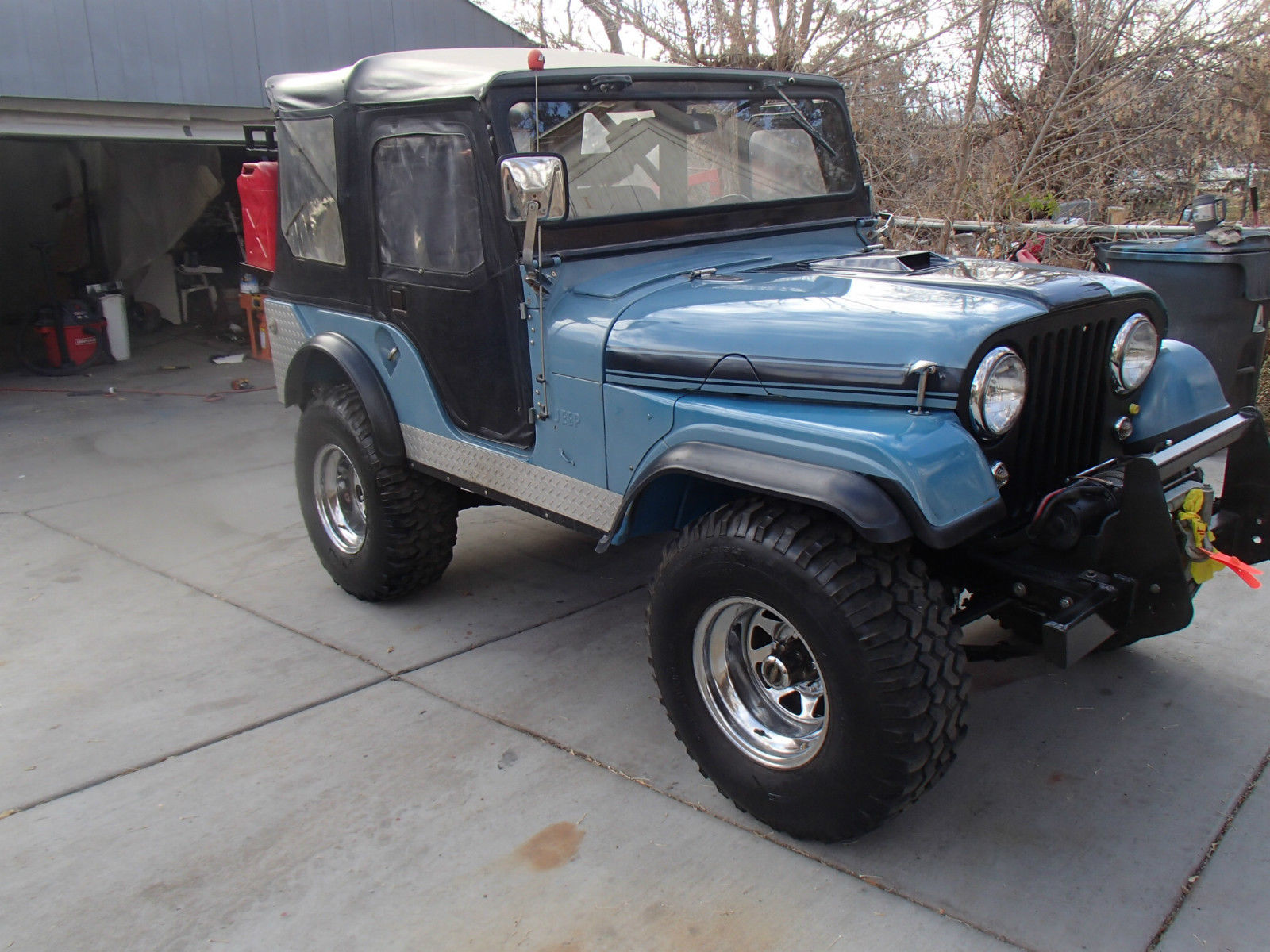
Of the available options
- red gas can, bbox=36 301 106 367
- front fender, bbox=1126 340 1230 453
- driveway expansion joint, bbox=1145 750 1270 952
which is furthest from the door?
red gas can, bbox=36 301 106 367

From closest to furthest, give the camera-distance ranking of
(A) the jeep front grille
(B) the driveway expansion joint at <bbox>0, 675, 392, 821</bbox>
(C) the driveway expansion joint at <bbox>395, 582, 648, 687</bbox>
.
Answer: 1. (A) the jeep front grille
2. (B) the driveway expansion joint at <bbox>0, 675, 392, 821</bbox>
3. (C) the driveway expansion joint at <bbox>395, 582, 648, 687</bbox>

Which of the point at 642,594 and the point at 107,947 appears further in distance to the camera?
the point at 642,594

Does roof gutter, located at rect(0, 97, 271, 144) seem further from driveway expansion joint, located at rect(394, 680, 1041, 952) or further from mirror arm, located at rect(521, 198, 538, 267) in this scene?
driveway expansion joint, located at rect(394, 680, 1041, 952)

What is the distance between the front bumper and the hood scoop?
87 cm

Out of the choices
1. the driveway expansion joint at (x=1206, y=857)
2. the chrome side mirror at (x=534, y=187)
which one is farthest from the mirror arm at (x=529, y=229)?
the driveway expansion joint at (x=1206, y=857)

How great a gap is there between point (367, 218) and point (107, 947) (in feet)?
8.36

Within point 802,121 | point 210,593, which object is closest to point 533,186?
point 802,121

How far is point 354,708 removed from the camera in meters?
3.51

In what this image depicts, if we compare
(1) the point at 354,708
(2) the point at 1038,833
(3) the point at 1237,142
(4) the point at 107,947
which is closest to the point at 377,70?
(1) the point at 354,708

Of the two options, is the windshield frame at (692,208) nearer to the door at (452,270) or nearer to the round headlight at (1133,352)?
the door at (452,270)

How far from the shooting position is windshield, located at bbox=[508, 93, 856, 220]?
10.9 feet

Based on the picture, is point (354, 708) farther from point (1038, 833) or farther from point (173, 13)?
point (173, 13)

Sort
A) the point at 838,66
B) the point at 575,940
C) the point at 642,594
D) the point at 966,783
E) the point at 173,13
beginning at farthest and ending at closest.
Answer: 1. the point at 838,66
2. the point at 173,13
3. the point at 642,594
4. the point at 966,783
5. the point at 575,940

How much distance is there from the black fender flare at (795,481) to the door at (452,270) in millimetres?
872
